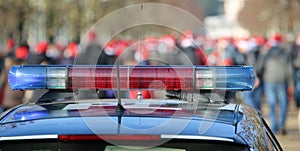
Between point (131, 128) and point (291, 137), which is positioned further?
point (291, 137)

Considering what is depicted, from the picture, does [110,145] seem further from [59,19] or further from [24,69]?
[59,19]

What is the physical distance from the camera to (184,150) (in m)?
3.53

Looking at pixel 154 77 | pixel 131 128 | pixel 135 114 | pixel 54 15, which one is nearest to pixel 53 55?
pixel 54 15

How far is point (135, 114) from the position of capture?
3.93 m

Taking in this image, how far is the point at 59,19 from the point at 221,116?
128ft

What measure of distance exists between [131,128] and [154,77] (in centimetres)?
114

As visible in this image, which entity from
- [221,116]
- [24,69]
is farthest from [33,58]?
[221,116]

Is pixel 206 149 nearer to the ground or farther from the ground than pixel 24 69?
nearer to the ground

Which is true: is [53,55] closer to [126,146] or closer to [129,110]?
[129,110]

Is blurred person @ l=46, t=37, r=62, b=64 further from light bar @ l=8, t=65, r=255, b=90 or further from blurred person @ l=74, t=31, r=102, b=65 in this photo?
light bar @ l=8, t=65, r=255, b=90

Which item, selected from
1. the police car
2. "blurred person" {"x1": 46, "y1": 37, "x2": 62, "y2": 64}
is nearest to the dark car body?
the police car

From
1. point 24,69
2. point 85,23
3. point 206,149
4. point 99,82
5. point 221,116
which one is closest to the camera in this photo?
point 206,149

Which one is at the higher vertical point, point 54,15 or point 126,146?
point 54,15

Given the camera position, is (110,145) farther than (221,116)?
No
